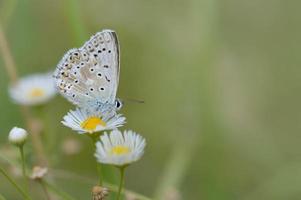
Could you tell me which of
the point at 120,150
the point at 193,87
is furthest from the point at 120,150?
the point at 193,87

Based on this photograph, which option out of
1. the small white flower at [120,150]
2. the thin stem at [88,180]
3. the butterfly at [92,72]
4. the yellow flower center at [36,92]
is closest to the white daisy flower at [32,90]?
the yellow flower center at [36,92]

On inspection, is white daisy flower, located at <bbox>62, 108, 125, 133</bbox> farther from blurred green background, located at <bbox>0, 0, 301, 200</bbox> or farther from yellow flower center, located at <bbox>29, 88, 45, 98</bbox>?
yellow flower center, located at <bbox>29, 88, 45, 98</bbox>

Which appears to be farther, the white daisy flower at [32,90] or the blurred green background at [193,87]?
the blurred green background at [193,87]

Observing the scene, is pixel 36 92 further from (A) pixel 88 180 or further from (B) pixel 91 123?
(B) pixel 91 123

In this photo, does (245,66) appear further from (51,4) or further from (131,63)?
(51,4)

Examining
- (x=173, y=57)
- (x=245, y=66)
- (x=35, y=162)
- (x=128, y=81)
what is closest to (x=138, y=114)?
(x=128, y=81)

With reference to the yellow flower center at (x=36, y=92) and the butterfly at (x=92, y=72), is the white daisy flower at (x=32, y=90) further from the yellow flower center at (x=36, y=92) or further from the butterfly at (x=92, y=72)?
the butterfly at (x=92, y=72)

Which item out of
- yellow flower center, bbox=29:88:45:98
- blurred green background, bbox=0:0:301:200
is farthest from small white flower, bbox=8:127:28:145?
yellow flower center, bbox=29:88:45:98
